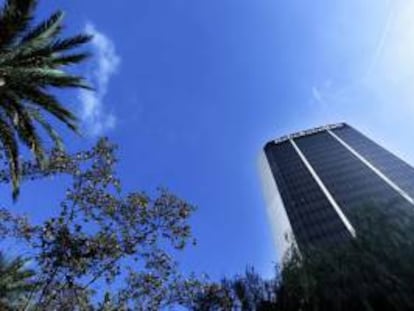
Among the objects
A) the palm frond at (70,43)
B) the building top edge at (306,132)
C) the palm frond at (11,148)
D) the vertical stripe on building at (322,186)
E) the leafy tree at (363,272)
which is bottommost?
the leafy tree at (363,272)

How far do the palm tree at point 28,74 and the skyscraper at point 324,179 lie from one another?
74370 millimetres

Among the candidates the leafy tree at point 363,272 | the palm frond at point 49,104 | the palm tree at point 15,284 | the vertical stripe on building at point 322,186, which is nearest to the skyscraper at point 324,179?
the vertical stripe on building at point 322,186

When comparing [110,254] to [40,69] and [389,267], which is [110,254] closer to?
[40,69]

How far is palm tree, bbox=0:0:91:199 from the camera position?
11484 mm

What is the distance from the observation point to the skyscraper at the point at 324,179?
99.1 m

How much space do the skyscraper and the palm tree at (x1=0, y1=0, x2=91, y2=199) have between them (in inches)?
2928

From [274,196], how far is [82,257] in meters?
108

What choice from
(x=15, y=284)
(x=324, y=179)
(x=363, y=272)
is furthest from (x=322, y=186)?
(x=363, y=272)

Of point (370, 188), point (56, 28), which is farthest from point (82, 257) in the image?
point (370, 188)

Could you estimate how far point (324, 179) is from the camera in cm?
11606

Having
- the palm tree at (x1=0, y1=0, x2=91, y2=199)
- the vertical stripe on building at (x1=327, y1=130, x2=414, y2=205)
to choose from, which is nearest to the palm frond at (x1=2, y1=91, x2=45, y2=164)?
the palm tree at (x1=0, y1=0, x2=91, y2=199)

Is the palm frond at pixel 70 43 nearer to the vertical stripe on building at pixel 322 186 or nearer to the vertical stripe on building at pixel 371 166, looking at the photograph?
the vertical stripe on building at pixel 322 186

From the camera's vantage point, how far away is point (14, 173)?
13.9m

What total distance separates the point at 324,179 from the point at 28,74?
110621 millimetres
